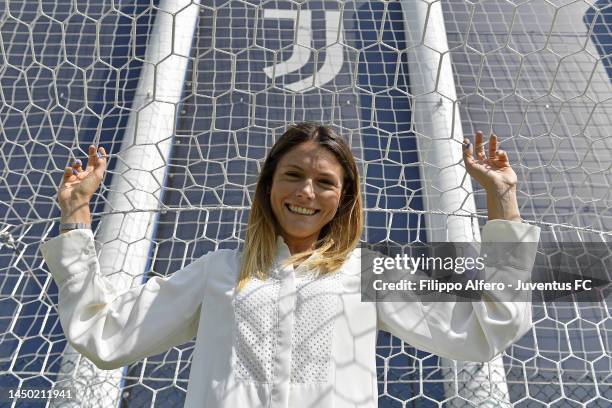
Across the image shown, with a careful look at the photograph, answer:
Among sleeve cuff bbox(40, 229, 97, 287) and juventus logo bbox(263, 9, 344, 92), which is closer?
sleeve cuff bbox(40, 229, 97, 287)

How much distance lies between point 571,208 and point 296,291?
99 cm

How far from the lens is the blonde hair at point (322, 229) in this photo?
0.68 m

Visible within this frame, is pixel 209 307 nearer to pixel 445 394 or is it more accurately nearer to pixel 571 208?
pixel 445 394

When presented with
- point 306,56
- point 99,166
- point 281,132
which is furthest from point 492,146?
point 306,56

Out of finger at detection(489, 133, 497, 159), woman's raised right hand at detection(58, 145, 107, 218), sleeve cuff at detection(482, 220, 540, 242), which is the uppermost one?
finger at detection(489, 133, 497, 159)

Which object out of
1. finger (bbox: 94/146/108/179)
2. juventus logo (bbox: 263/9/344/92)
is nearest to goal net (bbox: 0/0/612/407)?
juventus logo (bbox: 263/9/344/92)

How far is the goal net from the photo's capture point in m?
1.20

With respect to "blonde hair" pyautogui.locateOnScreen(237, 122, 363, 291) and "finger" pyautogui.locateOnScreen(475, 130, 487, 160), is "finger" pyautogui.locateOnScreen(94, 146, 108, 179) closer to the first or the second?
"blonde hair" pyautogui.locateOnScreen(237, 122, 363, 291)

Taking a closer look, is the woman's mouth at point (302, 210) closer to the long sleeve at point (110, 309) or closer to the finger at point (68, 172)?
the long sleeve at point (110, 309)

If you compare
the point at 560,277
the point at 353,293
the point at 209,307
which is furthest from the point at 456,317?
the point at 560,277

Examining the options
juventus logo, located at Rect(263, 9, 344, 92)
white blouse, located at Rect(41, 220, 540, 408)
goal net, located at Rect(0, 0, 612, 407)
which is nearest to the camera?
white blouse, located at Rect(41, 220, 540, 408)

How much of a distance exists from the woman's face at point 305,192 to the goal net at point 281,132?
0.36 meters

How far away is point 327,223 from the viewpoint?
73 centimetres

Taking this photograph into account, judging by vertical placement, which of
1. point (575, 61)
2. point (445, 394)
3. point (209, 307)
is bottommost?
point (445, 394)
